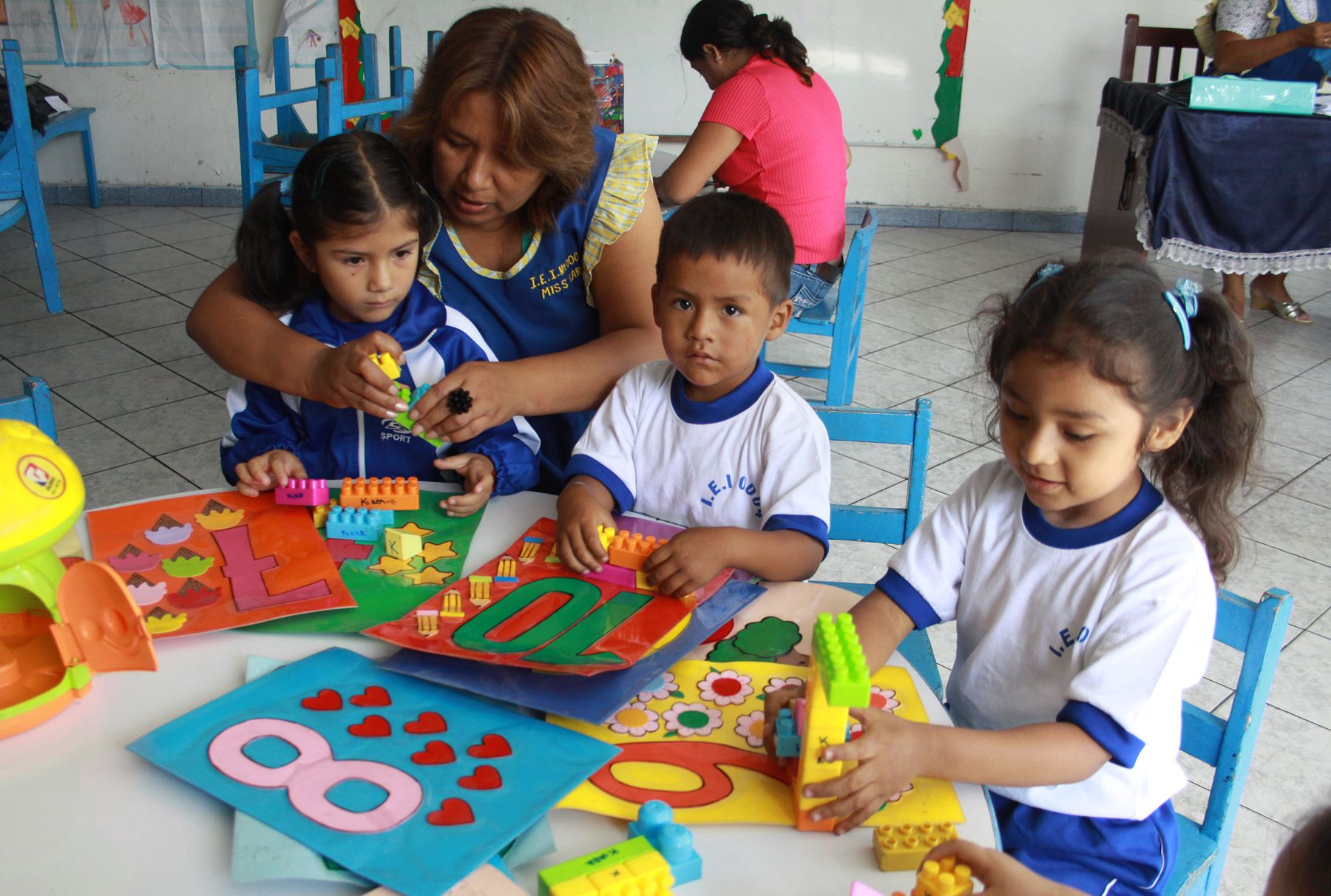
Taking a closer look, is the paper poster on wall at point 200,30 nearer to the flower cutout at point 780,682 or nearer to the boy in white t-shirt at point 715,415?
the boy in white t-shirt at point 715,415

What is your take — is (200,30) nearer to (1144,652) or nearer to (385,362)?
(385,362)

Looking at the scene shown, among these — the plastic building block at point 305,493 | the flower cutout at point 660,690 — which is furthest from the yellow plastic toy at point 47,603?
the flower cutout at point 660,690

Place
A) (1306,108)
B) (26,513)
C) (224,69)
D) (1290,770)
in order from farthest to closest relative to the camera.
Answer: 1. (224,69)
2. (1306,108)
3. (1290,770)
4. (26,513)

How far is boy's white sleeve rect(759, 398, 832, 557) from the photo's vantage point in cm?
129

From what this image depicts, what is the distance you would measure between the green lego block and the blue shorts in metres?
0.38

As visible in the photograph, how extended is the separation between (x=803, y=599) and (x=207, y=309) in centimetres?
95

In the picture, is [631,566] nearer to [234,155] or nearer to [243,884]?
[243,884]

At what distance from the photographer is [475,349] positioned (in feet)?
5.25

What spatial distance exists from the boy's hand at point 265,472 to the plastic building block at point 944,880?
94 centimetres

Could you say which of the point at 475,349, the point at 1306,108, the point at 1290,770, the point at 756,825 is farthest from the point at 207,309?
the point at 1306,108

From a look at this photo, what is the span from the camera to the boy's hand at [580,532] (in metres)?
1.21

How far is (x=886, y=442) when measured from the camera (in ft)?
5.05

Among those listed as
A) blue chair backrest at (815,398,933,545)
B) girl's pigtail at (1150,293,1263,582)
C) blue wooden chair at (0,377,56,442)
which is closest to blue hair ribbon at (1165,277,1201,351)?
girl's pigtail at (1150,293,1263,582)

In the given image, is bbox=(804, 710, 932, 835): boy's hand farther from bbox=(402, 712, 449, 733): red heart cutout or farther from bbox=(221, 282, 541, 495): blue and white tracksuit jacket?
bbox=(221, 282, 541, 495): blue and white tracksuit jacket
